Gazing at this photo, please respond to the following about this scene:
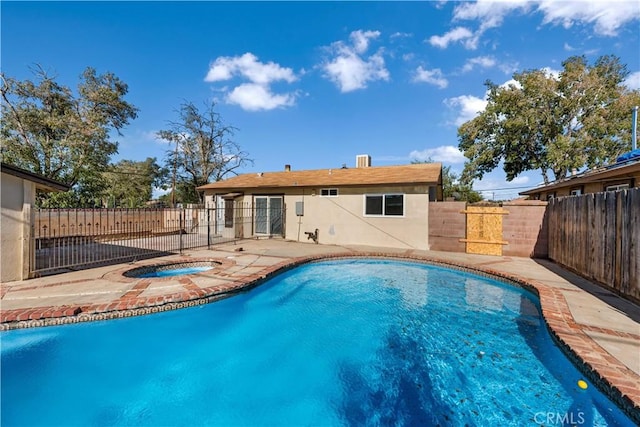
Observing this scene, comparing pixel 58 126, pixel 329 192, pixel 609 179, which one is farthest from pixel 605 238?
pixel 58 126

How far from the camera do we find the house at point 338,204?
468 inches

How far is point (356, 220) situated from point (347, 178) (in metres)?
2.22

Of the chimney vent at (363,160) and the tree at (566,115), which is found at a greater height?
the tree at (566,115)

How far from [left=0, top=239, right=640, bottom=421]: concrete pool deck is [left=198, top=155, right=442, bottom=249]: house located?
12.2ft

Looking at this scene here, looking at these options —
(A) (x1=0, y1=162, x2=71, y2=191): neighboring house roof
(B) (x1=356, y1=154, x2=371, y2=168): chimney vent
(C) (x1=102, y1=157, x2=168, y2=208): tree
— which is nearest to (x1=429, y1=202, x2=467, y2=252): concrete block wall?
(B) (x1=356, y1=154, x2=371, y2=168): chimney vent

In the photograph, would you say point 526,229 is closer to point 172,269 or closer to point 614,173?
point 614,173

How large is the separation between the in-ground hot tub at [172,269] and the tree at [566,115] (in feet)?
70.3

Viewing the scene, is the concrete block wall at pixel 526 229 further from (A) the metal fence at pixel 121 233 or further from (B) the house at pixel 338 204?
(A) the metal fence at pixel 121 233

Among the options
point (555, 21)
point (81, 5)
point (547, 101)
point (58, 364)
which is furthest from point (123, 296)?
point (547, 101)

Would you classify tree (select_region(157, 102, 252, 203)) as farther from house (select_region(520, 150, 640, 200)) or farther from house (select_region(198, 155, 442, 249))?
house (select_region(520, 150, 640, 200))

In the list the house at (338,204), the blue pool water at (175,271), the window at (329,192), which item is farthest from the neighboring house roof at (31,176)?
the window at (329,192)

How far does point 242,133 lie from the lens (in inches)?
1143

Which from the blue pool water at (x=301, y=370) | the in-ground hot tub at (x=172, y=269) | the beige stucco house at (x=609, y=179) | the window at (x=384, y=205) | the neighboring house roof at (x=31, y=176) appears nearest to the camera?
the blue pool water at (x=301, y=370)

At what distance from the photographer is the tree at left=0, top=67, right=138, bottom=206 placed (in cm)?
1586
